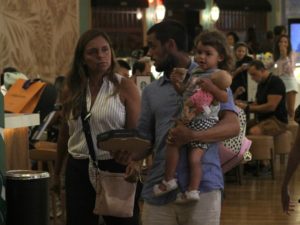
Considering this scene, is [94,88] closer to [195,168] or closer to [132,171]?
[132,171]

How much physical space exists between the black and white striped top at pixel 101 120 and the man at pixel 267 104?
17.9 feet

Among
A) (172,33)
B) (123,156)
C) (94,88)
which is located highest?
(172,33)

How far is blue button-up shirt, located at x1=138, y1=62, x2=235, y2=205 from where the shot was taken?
10.2 ft

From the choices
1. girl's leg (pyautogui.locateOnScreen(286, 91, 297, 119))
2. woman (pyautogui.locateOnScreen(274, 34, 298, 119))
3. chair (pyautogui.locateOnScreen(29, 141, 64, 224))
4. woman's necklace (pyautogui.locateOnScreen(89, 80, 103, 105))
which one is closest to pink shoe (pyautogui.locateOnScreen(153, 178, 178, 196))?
woman's necklace (pyautogui.locateOnScreen(89, 80, 103, 105))

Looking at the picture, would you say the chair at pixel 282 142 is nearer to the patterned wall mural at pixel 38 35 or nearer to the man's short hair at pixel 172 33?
the patterned wall mural at pixel 38 35

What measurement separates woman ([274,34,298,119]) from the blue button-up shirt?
27.9 ft

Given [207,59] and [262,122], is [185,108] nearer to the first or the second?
[207,59]

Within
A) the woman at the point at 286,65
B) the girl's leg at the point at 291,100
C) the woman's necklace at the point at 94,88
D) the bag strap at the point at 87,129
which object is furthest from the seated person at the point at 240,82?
the bag strap at the point at 87,129

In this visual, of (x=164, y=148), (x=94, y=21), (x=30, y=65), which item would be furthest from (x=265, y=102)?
(x=94, y=21)

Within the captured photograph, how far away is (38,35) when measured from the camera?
11531 millimetres

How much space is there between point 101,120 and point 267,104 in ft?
19.3

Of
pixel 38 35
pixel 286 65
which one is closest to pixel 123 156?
pixel 38 35

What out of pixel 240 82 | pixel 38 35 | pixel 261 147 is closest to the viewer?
pixel 261 147

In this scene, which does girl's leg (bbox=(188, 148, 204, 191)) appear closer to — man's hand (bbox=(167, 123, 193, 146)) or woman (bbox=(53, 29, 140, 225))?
Answer: man's hand (bbox=(167, 123, 193, 146))
